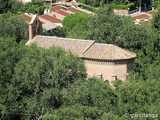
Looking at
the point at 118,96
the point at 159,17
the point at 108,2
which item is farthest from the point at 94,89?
the point at 108,2

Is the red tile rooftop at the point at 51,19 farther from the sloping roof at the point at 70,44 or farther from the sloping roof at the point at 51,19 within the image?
the sloping roof at the point at 70,44

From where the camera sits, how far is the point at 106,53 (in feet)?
155

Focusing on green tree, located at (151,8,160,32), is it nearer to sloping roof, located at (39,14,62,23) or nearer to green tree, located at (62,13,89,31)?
green tree, located at (62,13,89,31)

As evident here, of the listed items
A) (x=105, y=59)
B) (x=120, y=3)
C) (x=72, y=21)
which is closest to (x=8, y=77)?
(x=105, y=59)

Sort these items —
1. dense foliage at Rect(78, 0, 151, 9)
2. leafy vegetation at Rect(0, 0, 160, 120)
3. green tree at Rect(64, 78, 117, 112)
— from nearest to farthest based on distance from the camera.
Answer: leafy vegetation at Rect(0, 0, 160, 120), green tree at Rect(64, 78, 117, 112), dense foliage at Rect(78, 0, 151, 9)

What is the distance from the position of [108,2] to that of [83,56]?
7529 cm

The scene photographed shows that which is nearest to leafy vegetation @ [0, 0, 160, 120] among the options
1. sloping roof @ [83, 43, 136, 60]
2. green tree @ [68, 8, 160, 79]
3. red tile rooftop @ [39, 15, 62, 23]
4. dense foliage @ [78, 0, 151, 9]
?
sloping roof @ [83, 43, 136, 60]

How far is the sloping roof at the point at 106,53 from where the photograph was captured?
4694 cm

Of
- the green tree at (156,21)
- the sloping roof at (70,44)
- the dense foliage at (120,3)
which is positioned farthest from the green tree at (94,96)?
the dense foliage at (120,3)

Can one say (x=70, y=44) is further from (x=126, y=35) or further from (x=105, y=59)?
(x=126, y=35)

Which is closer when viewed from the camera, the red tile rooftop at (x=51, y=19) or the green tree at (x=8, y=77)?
the green tree at (x=8, y=77)

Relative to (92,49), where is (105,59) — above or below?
below

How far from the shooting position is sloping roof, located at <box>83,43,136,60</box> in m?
46.9

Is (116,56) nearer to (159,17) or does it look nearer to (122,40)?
(122,40)
